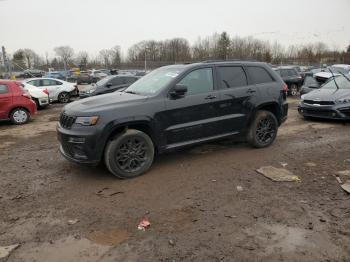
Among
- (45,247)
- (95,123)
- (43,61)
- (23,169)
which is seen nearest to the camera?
(45,247)

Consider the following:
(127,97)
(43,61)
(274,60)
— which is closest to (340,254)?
(127,97)

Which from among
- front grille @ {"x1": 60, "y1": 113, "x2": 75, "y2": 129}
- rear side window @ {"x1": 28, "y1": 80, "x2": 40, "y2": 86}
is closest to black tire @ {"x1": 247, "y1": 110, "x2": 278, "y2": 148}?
front grille @ {"x1": 60, "y1": 113, "x2": 75, "y2": 129}

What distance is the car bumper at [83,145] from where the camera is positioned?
5273 millimetres

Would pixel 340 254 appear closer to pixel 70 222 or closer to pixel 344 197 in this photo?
pixel 344 197

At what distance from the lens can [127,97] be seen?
236 inches

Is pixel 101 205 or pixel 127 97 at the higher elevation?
pixel 127 97

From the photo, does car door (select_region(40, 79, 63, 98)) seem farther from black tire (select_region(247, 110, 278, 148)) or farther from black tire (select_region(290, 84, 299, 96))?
black tire (select_region(247, 110, 278, 148))

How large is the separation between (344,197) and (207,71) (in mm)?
3155

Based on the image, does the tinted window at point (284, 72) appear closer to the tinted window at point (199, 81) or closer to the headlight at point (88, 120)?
the tinted window at point (199, 81)

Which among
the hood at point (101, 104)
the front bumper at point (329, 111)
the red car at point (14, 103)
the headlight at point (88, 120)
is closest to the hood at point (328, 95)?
the front bumper at point (329, 111)

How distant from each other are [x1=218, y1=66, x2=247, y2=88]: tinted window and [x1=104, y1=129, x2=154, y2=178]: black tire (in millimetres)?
1996

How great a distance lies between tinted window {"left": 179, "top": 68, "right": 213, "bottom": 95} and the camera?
6219 millimetres

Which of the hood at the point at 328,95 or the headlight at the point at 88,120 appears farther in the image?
the hood at the point at 328,95

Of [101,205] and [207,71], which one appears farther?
[207,71]
